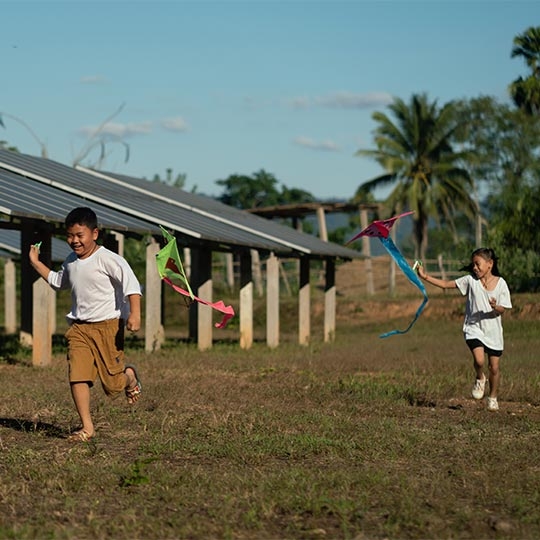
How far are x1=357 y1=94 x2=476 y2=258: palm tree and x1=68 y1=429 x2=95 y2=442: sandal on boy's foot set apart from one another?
41935 mm

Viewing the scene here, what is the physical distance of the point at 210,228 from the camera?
20344mm

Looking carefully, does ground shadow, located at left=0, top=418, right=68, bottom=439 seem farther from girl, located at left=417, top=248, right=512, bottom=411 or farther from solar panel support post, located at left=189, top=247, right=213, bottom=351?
solar panel support post, located at left=189, top=247, right=213, bottom=351

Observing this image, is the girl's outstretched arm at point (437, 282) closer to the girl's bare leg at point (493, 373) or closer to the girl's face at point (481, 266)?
the girl's face at point (481, 266)

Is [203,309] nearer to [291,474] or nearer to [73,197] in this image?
[73,197]

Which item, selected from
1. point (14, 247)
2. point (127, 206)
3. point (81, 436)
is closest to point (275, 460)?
point (81, 436)

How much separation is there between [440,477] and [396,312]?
2720cm

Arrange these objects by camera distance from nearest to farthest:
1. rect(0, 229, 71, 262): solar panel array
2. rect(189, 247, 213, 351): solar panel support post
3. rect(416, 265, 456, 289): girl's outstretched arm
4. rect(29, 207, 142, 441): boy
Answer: rect(29, 207, 142, 441): boy < rect(416, 265, 456, 289): girl's outstretched arm < rect(189, 247, 213, 351): solar panel support post < rect(0, 229, 71, 262): solar panel array

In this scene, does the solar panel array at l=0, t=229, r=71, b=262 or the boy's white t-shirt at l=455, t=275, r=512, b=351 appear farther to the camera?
the solar panel array at l=0, t=229, r=71, b=262

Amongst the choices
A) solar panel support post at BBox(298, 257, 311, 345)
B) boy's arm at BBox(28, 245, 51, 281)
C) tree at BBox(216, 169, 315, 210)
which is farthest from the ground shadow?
tree at BBox(216, 169, 315, 210)

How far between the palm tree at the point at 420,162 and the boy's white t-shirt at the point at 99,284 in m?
41.8

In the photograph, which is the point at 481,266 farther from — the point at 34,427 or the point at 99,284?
the point at 34,427

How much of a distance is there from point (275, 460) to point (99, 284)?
6.33ft

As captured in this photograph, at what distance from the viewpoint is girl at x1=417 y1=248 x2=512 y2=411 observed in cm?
1058

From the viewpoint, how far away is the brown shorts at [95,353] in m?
8.09
